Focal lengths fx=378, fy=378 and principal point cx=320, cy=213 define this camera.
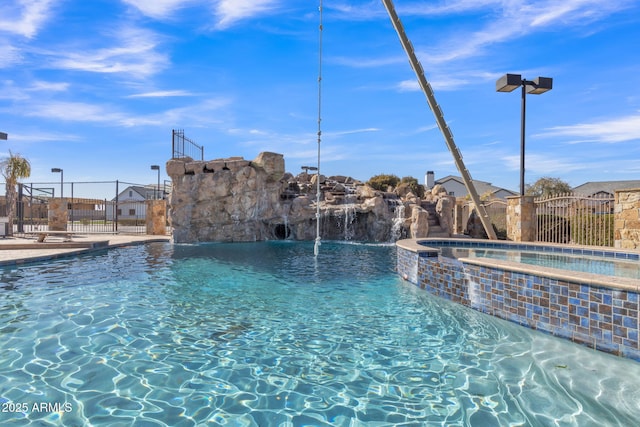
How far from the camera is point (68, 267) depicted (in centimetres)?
1055

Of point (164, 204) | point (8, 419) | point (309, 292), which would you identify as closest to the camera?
point (8, 419)

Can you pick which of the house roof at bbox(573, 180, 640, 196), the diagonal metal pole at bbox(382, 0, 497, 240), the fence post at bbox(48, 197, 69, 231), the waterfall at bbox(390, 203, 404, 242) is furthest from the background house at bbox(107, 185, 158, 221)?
the house roof at bbox(573, 180, 640, 196)

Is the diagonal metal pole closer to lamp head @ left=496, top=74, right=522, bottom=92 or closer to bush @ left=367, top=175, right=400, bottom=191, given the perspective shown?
lamp head @ left=496, top=74, right=522, bottom=92

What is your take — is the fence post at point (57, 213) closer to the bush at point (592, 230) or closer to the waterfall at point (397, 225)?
the waterfall at point (397, 225)

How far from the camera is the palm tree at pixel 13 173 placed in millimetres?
19422

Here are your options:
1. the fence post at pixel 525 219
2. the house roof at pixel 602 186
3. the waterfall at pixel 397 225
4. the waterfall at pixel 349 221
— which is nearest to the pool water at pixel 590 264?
the fence post at pixel 525 219

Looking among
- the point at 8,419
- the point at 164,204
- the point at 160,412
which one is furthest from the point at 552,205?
the point at 164,204

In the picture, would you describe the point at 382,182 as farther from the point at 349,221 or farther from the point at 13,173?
the point at 13,173

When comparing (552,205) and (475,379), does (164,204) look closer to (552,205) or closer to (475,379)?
(552,205)

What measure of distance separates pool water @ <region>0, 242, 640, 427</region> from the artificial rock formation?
1374cm

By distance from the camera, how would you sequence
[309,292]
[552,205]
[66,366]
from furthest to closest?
[552,205] < [309,292] < [66,366]

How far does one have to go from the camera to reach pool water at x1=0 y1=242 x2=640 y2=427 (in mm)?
3137

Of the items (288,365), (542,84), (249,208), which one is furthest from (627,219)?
(249,208)

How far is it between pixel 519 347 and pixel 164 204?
21.9 m
